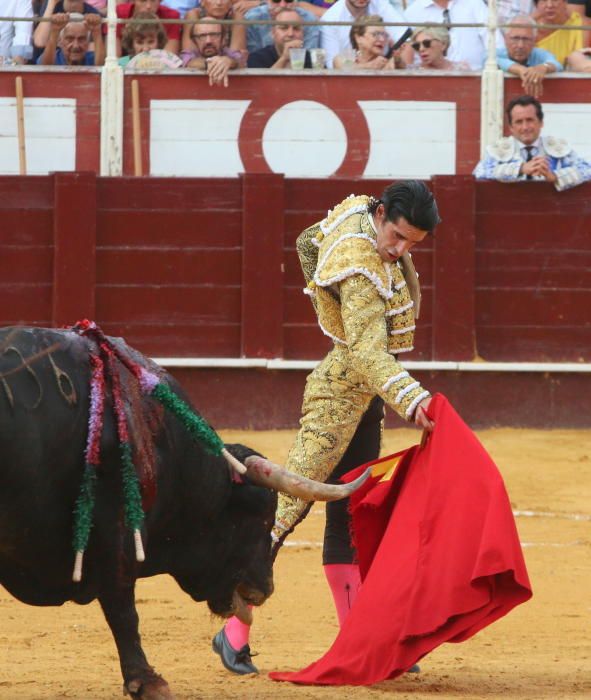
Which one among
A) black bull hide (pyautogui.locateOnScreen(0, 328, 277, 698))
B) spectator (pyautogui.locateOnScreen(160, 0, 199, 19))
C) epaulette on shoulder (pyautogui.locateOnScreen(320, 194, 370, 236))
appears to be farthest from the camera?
spectator (pyautogui.locateOnScreen(160, 0, 199, 19))

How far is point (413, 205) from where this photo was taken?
12.3 ft

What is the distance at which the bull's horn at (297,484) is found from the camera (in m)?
3.63

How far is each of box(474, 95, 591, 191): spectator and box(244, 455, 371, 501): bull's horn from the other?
15.2 ft

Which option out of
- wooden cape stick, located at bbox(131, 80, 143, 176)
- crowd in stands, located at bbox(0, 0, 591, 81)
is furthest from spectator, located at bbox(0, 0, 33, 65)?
wooden cape stick, located at bbox(131, 80, 143, 176)

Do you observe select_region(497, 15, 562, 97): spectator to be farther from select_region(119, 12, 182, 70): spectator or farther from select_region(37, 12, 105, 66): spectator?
select_region(37, 12, 105, 66): spectator

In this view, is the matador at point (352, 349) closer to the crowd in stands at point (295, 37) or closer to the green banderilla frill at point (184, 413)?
the green banderilla frill at point (184, 413)

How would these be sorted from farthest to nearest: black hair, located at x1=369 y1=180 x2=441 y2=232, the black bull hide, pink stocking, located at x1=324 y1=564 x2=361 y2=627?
pink stocking, located at x1=324 y1=564 x2=361 y2=627 < black hair, located at x1=369 y1=180 x2=441 y2=232 < the black bull hide

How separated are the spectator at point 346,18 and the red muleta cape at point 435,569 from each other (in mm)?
5146

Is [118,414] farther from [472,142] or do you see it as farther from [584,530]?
[472,142]

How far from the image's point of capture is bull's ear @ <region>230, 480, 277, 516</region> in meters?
3.80

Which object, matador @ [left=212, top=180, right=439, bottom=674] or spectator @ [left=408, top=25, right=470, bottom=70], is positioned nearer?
matador @ [left=212, top=180, right=439, bottom=674]

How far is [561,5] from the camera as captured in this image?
883cm

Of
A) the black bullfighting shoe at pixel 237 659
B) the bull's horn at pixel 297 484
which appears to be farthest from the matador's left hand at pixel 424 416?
the black bullfighting shoe at pixel 237 659

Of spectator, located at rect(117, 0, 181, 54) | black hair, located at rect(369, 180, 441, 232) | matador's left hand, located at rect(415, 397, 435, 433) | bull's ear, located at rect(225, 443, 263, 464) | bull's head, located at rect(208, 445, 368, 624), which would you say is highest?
spectator, located at rect(117, 0, 181, 54)
